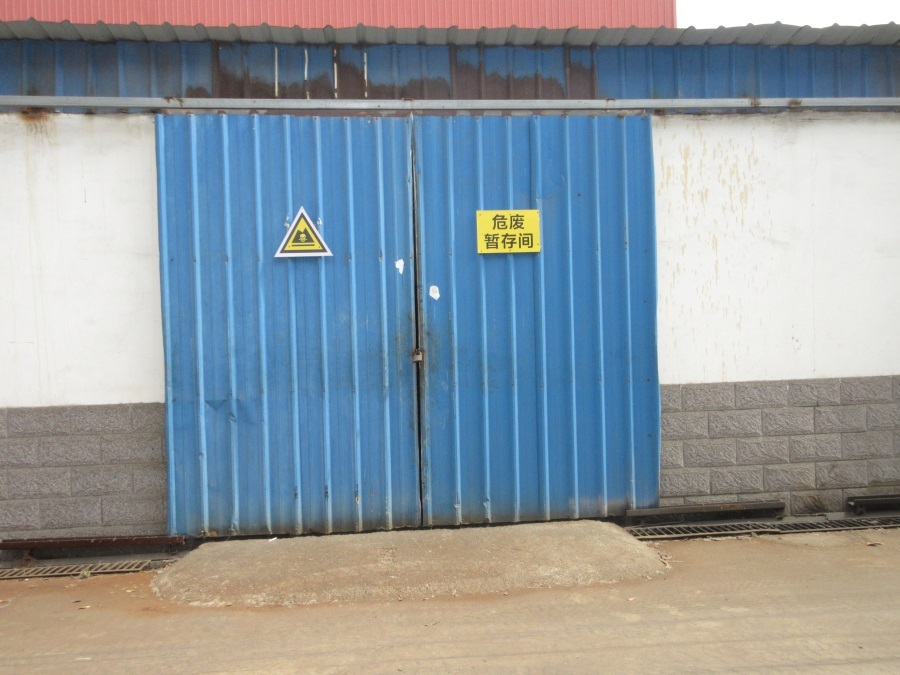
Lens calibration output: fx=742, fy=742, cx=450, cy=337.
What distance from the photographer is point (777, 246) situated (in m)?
5.80

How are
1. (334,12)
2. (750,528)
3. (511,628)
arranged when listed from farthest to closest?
(334,12)
(750,528)
(511,628)

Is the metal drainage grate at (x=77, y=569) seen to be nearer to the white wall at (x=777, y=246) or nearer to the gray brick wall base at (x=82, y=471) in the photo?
the gray brick wall base at (x=82, y=471)

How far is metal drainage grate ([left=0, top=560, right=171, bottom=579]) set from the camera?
505cm

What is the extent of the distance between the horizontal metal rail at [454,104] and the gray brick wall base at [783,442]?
2.14 meters

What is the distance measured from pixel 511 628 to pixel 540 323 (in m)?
2.25

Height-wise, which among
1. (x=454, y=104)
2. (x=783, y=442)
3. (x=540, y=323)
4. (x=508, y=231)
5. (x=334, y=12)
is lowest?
(x=783, y=442)

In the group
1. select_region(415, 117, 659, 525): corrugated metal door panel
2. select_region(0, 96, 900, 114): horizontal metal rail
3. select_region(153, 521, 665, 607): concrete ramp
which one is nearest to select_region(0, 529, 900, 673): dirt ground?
select_region(153, 521, 665, 607): concrete ramp

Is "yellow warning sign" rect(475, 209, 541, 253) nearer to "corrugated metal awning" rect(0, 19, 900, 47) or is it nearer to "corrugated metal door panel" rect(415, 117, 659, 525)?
"corrugated metal door panel" rect(415, 117, 659, 525)

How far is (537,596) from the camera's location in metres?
Result: 4.46

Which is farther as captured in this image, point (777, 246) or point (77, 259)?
point (777, 246)

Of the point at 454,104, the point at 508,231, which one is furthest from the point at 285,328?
the point at 454,104

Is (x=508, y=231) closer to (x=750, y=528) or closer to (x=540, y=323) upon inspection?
(x=540, y=323)

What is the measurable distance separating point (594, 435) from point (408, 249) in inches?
76.9

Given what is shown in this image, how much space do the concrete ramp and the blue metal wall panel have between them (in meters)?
3.20
